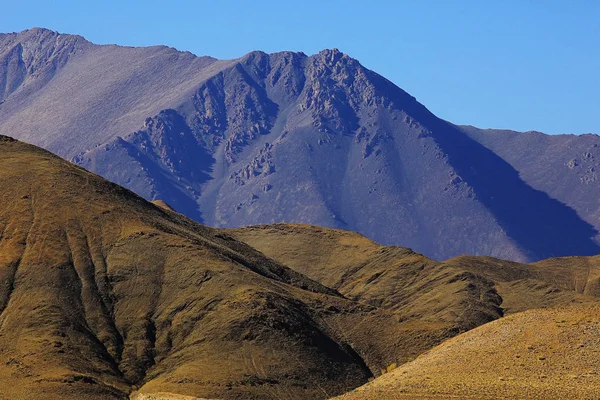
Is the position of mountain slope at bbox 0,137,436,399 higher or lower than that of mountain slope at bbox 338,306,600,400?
lower

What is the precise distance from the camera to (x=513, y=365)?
108 metres

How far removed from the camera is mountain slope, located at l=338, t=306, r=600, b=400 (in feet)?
333

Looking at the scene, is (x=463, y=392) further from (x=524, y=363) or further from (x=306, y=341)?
(x=306, y=341)

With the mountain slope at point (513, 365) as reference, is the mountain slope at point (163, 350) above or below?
below

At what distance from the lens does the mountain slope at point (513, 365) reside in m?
102

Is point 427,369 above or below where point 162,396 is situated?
above

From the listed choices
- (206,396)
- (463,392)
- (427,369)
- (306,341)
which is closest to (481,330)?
(427,369)

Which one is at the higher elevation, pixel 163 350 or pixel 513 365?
pixel 513 365

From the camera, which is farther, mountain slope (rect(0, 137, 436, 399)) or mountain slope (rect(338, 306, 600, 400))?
mountain slope (rect(0, 137, 436, 399))

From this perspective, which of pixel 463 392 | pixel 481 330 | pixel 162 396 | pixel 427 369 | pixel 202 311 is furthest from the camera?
pixel 202 311

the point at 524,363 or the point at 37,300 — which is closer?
the point at 524,363

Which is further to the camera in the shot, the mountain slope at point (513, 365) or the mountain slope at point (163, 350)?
the mountain slope at point (163, 350)

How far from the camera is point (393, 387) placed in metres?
107

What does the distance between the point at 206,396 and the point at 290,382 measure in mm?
14066
